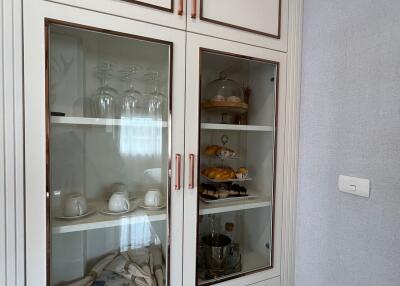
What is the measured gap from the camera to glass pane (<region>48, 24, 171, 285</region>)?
81 cm

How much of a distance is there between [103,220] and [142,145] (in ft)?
0.99

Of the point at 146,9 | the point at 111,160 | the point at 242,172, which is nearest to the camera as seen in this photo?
the point at 146,9

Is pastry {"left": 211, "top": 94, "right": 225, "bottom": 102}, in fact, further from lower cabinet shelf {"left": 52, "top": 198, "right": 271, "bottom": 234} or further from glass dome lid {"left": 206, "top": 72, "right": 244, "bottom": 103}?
lower cabinet shelf {"left": 52, "top": 198, "right": 271, "bottom": 234}

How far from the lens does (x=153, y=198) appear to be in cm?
94

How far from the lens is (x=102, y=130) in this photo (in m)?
0.88

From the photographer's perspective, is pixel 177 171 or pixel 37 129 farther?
pixel 177 171

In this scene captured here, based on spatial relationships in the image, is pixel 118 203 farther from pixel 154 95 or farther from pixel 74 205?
pixel 154 95

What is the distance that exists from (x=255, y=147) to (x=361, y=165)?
1.42ft

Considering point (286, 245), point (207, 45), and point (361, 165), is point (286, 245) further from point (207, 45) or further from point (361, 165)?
point (207, 45)

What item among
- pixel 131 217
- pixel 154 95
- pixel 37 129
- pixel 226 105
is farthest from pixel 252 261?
pixel 37 129

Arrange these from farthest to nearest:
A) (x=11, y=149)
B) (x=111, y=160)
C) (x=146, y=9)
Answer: (x=111, y=160) → (x=146, y=9) → (x=11, y=149)

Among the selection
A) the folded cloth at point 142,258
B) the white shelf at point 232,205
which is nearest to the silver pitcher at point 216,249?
the white shelf at point 232,205

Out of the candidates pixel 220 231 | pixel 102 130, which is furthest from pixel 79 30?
pixel 220 231

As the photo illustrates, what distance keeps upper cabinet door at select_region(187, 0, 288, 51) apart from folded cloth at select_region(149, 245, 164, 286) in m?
0.84
